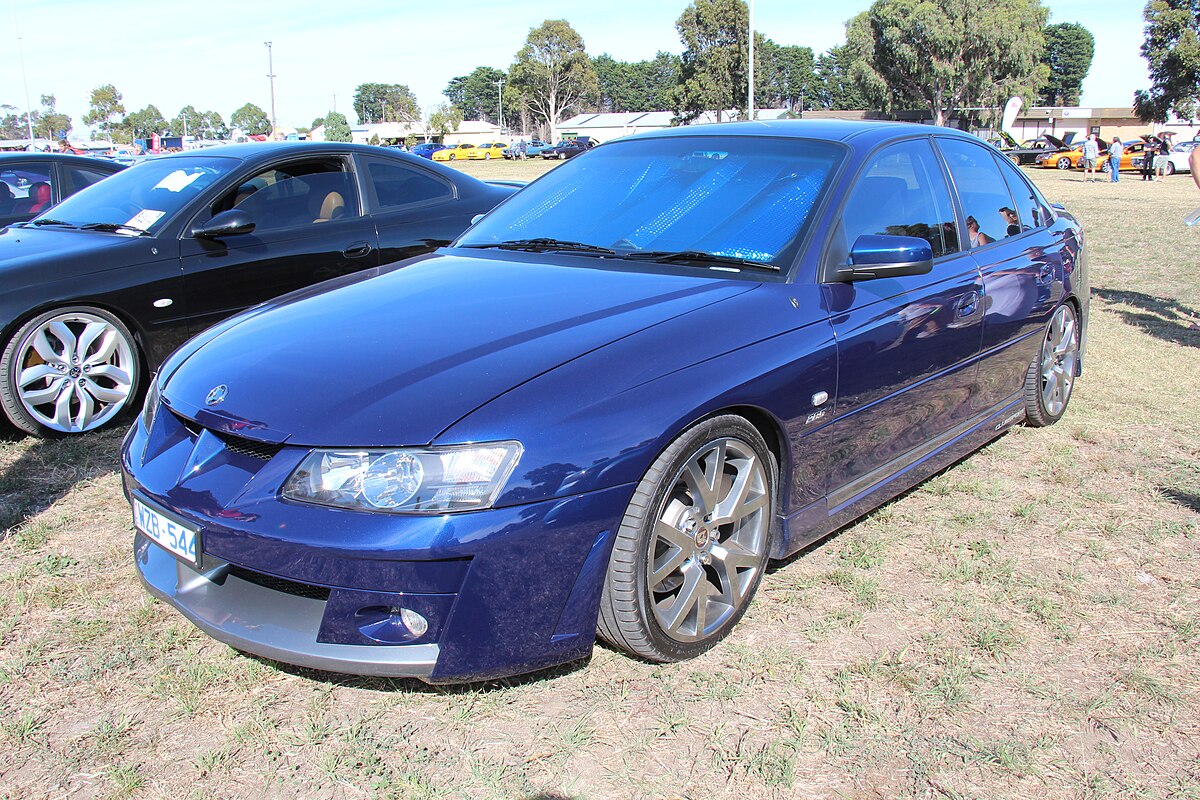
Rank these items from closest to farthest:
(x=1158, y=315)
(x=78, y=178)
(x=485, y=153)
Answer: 1. (x=78, y=178)
2. (x=1158, y=315)
3. (x=485, y=153)

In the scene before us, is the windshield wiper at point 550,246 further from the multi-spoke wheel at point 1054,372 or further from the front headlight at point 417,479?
the multi-spoke wheel at point 1054,372

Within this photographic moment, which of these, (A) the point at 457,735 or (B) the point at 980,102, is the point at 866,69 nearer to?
(B) the point at 980,102

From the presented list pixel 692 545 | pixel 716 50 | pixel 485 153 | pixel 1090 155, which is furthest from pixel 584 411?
pixel 716 50

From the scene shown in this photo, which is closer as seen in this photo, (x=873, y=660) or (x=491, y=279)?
(x=873, y=660)

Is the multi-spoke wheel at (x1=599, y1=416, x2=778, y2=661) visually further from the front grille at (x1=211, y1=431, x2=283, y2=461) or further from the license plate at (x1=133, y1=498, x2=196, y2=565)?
the license plate at (x1=133, y1=498, x2=196, y2=565)

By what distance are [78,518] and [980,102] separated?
58161mm

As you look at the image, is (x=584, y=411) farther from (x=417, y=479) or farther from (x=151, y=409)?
(x=151, y=409)

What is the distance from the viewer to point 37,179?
702 cm

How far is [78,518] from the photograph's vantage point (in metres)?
3.55

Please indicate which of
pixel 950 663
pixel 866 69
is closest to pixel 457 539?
pixel 950 663

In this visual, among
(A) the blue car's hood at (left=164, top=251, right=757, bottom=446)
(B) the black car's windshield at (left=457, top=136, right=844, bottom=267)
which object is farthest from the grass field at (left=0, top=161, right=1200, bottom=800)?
(B) the black car's windshield at (left=457, top=136, right=844, bottom=267)

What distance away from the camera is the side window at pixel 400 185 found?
560cm

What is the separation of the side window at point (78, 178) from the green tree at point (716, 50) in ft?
201

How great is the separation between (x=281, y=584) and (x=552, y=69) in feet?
Result: 284
